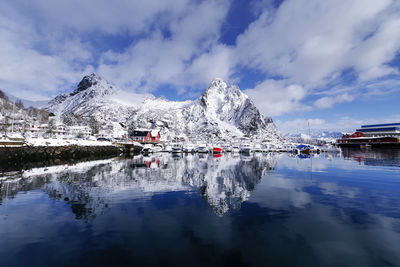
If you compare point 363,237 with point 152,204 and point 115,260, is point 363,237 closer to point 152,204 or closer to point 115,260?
point 115,260

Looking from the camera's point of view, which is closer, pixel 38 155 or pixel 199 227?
pixel 199 227

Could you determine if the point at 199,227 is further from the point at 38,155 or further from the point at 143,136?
the point at 143,136

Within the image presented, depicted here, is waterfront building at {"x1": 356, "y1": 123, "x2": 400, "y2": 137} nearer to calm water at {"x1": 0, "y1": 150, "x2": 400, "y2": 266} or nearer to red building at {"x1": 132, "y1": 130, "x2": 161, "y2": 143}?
red building at {"x1": 132, "y1": 130, "x2": 161, "y2": 143}

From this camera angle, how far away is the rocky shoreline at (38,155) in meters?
41.5

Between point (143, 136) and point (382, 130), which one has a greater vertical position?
point (382, 130)

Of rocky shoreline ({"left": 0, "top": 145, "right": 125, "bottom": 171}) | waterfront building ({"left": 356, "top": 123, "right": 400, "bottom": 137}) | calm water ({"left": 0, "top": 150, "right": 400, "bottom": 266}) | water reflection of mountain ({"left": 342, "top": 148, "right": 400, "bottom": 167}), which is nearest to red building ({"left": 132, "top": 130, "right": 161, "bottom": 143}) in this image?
rocky shoreline ({"left": 0, "top": 145, "right": 125, "bottom": 171})

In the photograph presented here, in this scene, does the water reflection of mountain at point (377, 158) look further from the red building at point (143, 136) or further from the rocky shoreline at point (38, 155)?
the red building at point (143, 136)

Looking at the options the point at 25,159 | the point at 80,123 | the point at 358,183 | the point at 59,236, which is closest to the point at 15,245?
the point at 59,236

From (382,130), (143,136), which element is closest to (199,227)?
(143,136)

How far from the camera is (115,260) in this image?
8367 millimetres

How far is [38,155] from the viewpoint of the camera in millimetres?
50281

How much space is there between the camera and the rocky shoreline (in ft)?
136

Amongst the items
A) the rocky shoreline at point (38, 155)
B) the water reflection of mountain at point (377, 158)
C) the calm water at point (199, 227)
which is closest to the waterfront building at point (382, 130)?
the water reflection of mountain at point (377, 158)

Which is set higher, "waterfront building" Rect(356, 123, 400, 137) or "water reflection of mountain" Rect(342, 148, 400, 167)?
"waterfront building" Rect(356, 123, 400, 137)
